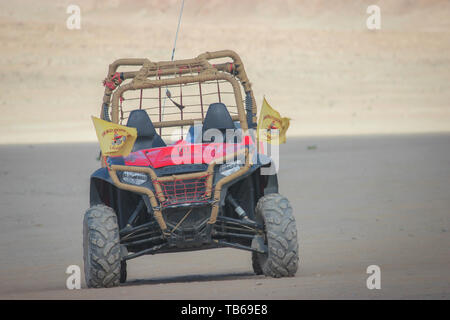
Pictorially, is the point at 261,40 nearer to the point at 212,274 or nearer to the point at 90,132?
the point at 90,132

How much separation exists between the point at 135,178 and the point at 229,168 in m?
0.86

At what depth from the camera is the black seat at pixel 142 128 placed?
952 centimetres

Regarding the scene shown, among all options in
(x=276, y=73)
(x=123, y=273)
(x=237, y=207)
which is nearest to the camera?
(x=237, y=207)

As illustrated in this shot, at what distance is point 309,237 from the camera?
1296cm

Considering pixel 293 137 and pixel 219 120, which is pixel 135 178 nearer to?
pixel 219 120

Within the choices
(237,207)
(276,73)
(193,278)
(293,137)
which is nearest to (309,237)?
(193,278)

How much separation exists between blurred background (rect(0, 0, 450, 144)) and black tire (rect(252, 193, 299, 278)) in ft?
104

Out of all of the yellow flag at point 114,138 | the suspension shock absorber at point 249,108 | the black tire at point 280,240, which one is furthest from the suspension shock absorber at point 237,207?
the suspension shock absorber at point 249,108

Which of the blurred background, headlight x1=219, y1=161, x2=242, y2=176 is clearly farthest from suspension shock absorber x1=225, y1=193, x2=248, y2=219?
the blurred background

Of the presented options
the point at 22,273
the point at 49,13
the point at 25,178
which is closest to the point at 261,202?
the point at 22,273

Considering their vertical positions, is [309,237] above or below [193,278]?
above

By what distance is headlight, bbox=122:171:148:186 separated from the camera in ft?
28.1

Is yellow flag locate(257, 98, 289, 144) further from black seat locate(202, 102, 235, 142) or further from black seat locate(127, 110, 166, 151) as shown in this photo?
black seat locate(127, 110, 166, 151)
